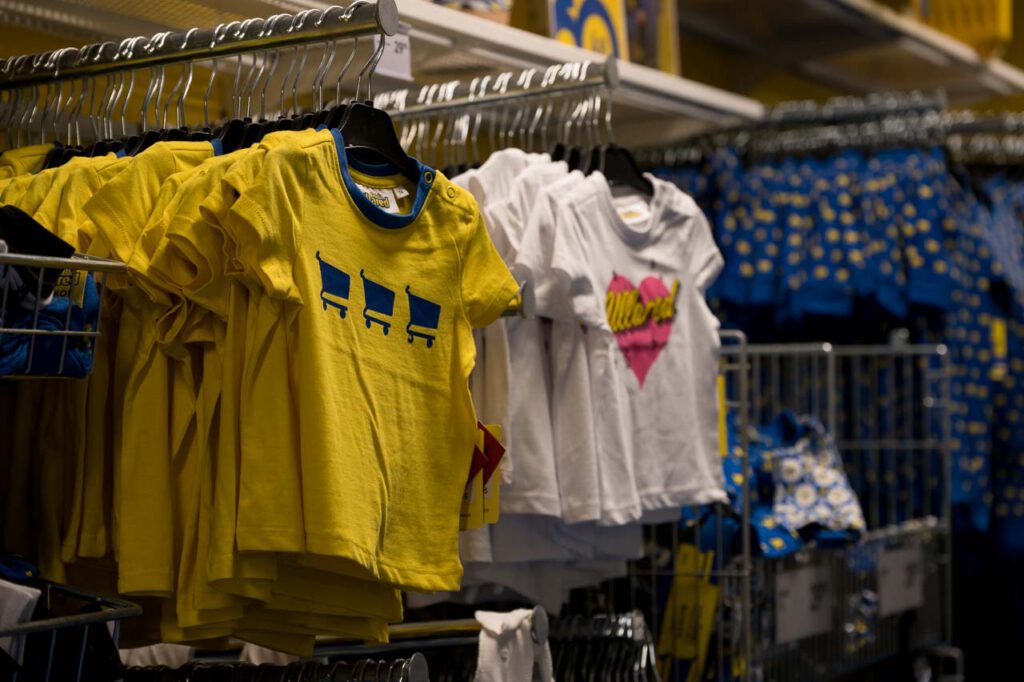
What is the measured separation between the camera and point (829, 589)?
3.01 m

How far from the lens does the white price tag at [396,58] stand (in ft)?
7.28

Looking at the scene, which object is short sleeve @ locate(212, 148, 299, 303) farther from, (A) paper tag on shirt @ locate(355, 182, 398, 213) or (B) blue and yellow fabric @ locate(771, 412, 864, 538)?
(B) blue and yellow fabric @ locate(771, 412, 864, 538)

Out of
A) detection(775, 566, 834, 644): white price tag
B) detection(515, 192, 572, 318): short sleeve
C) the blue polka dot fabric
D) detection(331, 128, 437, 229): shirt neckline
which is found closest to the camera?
detection(331, 128, 437, 229): shirt neckline

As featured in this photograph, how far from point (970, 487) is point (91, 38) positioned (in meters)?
2.97

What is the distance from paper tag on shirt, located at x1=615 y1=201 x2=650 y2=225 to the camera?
2467 millimetres

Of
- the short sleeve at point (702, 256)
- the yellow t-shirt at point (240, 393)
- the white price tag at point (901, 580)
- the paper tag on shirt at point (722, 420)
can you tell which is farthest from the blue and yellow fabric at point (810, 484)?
the yellow t-shirt at point (240, 393)

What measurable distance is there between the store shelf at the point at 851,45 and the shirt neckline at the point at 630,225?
2016mm

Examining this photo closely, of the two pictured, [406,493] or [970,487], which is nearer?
[406,493]

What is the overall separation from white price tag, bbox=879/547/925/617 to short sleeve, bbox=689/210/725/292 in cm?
105

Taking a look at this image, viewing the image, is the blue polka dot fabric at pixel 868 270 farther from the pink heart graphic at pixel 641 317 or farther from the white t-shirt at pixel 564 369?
the white t-shirt at pixel 564 369

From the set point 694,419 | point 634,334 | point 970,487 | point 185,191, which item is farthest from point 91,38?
point 970,487

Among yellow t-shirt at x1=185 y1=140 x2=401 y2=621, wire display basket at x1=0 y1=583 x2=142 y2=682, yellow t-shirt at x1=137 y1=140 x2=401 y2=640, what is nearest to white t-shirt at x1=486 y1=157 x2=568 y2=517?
yellow t-shirt at x1=137 y1=140 x2=401 y2=640

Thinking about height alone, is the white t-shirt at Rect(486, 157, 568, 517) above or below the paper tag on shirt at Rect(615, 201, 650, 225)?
below

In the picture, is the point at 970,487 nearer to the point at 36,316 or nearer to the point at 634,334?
the point at 634,334
